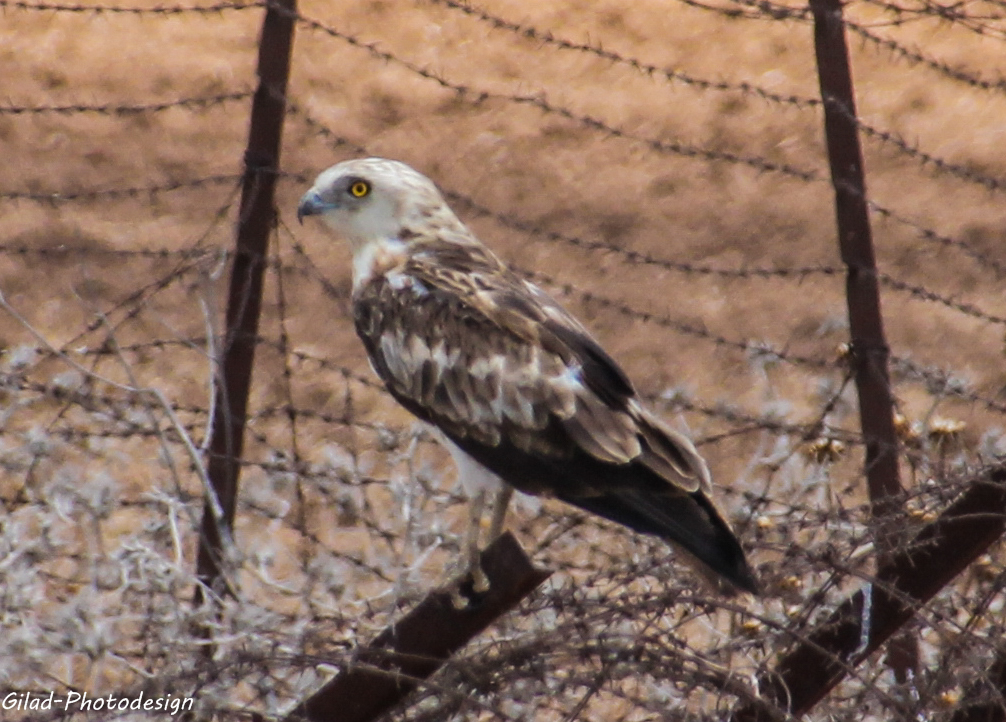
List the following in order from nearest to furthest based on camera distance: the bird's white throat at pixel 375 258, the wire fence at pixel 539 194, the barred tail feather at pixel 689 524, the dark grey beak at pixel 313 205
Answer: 1. the barred tail feather at pixel 689 524
2. the bird's white throat at pixel 375 258
3. the dark grey beak at pixel 313 205
4. the wire fence at pixel 539 194

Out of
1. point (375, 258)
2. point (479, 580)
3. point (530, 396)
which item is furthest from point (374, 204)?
point (479, 580)

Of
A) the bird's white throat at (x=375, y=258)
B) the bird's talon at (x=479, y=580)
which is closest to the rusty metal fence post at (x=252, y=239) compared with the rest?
the bird's white throat at (x=375, y=258)

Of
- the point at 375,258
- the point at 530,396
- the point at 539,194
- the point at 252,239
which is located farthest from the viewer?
the point at 539,194

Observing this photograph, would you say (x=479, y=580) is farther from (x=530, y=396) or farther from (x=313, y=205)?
(x=313, y=205)

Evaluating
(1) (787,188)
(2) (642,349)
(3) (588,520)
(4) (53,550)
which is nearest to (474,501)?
(3) (588,520)

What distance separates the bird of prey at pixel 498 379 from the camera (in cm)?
383

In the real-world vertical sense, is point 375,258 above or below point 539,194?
above

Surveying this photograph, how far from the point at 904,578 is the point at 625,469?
617 millimetres

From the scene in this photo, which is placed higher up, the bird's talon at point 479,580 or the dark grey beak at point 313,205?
the dark grey beak at point 313,205

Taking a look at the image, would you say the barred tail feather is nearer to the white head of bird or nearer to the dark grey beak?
the white head of bird

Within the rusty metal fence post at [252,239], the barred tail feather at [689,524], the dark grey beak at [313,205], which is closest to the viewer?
the barred tail feather at [689,524]

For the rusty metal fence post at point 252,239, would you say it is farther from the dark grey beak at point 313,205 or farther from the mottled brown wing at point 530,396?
the mottled brown wing at point 530,396

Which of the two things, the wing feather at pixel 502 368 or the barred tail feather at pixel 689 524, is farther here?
the wing feather at pixel 502 368

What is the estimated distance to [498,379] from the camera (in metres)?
4.23
